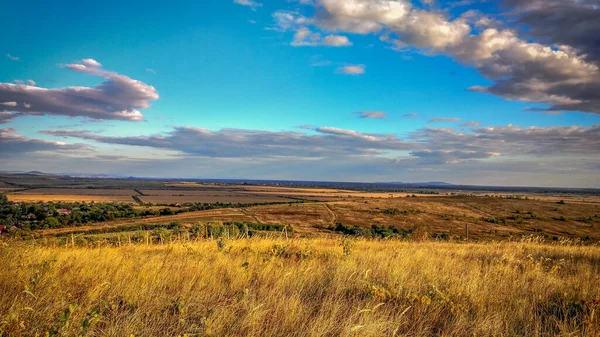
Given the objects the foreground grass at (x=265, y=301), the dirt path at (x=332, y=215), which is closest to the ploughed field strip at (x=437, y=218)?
the dirt path at (x=332, y=215)

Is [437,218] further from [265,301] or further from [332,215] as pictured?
[265,301]

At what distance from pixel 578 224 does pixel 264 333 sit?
77733 mm

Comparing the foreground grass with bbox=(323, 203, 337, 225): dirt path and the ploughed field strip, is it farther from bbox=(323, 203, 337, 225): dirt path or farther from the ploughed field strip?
bbox=(323, 203, 337, 225): dirt path

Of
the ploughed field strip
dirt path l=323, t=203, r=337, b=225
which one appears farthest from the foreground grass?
dirt path l=323, t=203, r=337, b=225

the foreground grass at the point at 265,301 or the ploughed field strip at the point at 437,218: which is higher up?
the foreground grass at the point at 265,301

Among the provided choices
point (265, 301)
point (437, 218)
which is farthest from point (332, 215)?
point (265, 301)

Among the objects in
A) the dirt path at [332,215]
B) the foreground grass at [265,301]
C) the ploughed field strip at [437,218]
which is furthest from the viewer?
the dirt path at [332,215]

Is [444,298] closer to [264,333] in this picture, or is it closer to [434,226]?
[264,333]

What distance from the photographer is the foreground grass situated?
3.90 m

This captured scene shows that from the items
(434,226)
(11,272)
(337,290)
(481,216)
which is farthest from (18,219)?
(481,216)

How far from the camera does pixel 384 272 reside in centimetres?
709

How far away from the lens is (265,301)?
4.76m

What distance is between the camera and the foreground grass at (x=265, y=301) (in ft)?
12.8

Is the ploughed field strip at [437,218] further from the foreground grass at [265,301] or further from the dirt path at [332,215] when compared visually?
the foreground grass at [265,301]
